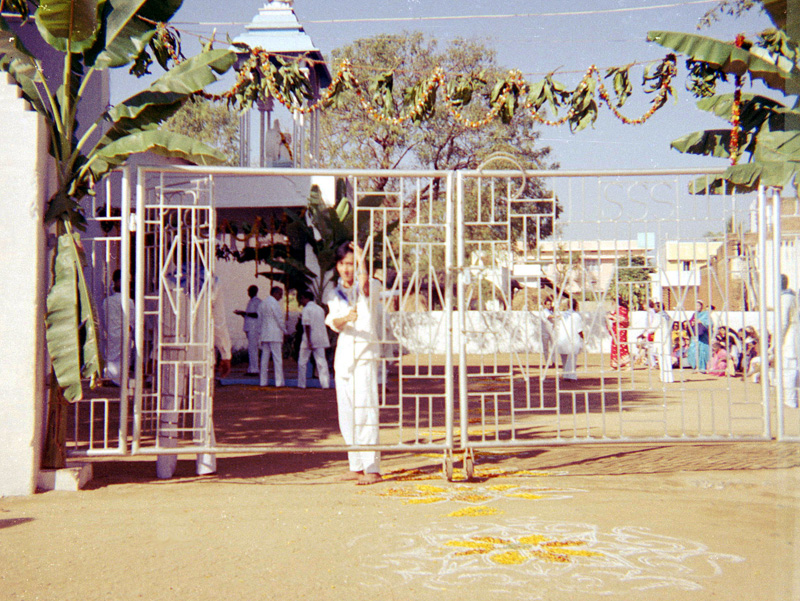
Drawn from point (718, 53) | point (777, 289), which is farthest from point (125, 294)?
point (718, 53)

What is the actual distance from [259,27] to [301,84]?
8627mm

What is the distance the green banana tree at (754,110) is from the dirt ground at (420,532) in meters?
2.52

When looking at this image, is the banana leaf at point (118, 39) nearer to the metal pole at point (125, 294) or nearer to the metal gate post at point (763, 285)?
the metal pole at point (125, 294)

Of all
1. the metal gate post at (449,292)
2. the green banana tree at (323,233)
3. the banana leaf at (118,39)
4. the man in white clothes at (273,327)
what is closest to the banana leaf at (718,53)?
the metal gate post at (449,292)

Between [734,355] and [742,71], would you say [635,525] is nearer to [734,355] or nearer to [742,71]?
[742,71]

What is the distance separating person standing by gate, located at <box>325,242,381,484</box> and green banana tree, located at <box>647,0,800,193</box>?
3.35m

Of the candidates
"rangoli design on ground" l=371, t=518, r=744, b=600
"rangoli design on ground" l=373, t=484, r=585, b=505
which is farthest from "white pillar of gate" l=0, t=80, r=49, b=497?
"rangoli design on ground" l=371, t=518, r=744, b=600

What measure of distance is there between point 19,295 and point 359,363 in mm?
2627

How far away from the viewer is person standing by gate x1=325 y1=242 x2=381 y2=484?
6117 mm

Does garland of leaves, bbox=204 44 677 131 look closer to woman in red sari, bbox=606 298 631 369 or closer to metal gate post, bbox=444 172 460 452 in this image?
woman in red sari, bbox=606 298 631 369

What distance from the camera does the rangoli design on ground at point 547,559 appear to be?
12.4 feet

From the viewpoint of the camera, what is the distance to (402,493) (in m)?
5.76

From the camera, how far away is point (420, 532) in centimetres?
467

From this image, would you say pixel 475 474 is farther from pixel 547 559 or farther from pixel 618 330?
pixel 547 559
